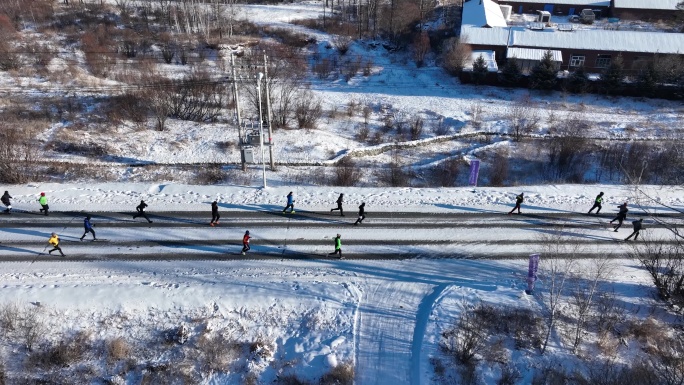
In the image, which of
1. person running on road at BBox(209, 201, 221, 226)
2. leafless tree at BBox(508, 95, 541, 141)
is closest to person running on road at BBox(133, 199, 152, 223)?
person running on road at BBox(209, 201, 221, 226)

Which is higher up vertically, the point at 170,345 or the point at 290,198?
the point at 290,198

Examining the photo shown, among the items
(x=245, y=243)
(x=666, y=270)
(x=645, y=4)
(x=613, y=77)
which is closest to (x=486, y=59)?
(x=613, y=77)

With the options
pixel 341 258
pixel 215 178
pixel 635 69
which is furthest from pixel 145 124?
pixel 635 69

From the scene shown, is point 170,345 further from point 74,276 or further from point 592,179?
point 592,179

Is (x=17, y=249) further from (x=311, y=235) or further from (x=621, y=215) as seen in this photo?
(x=621, y=215)

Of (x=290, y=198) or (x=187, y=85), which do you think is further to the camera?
(x=187, y=85)

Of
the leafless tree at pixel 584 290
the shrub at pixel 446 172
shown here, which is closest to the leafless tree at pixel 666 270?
the leafless tree at pixel 584 290

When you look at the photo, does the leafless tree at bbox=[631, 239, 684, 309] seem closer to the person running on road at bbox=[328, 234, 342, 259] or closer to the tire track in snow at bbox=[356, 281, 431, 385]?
the tire track in snow at bbox=[356, 281, 431, 385]
